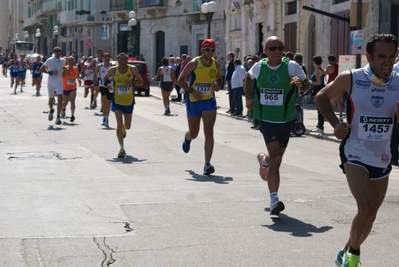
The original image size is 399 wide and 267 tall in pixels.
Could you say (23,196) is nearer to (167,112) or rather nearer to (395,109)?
(395,109)

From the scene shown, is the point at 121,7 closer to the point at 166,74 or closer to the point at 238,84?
the point at 166,74

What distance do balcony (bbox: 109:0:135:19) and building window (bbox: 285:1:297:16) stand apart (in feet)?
86.2

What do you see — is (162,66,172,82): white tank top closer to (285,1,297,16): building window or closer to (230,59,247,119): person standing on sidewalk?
(230,59,247,119): person standing on sidewalk

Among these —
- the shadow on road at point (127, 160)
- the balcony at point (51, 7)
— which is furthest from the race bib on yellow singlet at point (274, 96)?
the balcony at point (51, 7)

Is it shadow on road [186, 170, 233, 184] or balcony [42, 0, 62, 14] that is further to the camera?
balcony [42, 0, 62, 14]

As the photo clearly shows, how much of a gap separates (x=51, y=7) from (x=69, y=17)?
30.5 feet

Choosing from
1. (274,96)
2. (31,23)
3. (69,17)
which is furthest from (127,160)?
(31,23)

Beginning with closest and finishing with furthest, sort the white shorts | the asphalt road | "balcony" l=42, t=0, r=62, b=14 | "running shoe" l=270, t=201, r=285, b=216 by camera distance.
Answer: the asphalt road → "running shoe" l=270, t=201, r=285, b=216 → the white shorts → "balcony" l=42, t=0, r=62, b=14

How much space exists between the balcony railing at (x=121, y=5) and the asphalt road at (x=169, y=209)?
4474cm

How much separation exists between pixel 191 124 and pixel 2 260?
563cm

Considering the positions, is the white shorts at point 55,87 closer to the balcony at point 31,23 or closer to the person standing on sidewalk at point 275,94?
the person standing on sidewalk at point 275,94

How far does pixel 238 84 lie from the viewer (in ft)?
76.4

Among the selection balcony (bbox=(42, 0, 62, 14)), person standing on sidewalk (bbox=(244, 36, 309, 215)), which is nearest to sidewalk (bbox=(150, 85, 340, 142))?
person standing on sidewalk (bbox=(244, 36, 309, 215))

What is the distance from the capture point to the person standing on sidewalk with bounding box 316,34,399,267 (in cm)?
568
